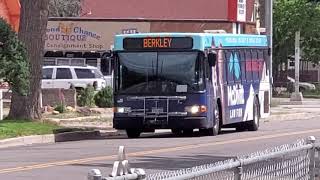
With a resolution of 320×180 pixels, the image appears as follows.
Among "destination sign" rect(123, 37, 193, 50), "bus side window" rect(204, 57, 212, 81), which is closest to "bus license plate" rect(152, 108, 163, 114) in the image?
"bus side window" rect(204, 57, 212, 81)

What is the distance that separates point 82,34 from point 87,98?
14.1 metres

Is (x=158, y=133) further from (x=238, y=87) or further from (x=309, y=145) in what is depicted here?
(x=309, y=145)

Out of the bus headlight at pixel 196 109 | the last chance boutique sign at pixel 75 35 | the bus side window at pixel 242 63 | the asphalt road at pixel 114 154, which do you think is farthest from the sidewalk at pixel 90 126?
the last chance boutique sign at pixel 75 35

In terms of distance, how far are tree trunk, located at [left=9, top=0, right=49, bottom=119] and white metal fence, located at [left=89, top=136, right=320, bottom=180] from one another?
51.5ft

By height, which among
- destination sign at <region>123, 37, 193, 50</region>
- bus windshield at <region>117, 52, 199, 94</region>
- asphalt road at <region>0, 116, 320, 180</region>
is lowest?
asphalt road at <region>0, 116, 320, 180</region>

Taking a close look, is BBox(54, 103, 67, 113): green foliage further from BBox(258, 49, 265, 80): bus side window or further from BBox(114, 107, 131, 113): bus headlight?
BBox(114, 107, 131, 113): bus headlight

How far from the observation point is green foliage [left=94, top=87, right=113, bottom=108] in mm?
34094

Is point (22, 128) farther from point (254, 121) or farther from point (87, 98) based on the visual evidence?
point (87, 98)

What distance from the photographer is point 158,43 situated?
22719 mm

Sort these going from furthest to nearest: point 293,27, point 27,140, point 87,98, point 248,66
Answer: point 293,27
point 87,98
point 248,66
point 27,140

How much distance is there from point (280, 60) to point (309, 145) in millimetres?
52607

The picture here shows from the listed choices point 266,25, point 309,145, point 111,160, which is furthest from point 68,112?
point 309,145

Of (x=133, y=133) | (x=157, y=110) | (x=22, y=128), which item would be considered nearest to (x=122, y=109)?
(x=157, y=110)

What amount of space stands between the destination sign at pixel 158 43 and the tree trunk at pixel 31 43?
287 cm
